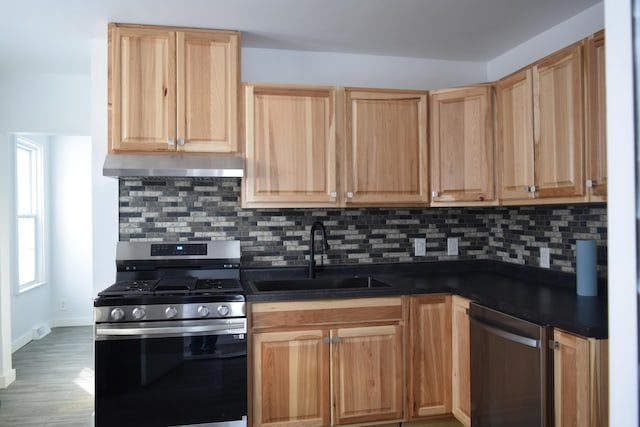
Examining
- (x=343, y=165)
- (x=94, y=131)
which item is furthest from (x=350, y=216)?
(x=94, y=131)

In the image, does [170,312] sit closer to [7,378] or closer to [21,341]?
[7,378]

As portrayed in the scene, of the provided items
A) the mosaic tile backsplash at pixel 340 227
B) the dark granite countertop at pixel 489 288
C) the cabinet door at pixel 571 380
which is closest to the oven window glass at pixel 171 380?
the dark granite countertop at pixel 489 288

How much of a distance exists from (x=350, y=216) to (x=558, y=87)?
1496 millimetres

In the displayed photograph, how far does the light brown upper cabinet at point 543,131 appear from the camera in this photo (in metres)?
2.26

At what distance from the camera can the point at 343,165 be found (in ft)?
9.73

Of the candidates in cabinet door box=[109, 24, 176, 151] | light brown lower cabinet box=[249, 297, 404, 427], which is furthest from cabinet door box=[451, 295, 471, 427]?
cabinet door box=[109, 24, 176, 151]

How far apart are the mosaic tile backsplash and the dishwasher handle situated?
729mm

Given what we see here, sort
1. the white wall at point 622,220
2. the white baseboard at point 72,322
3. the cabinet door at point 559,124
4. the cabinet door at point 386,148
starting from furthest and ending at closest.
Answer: the white baseboard at point 72,322 → the cabinet door at point 386,148 → the cabinet door at point 559,124 → the white wall at point 622,220

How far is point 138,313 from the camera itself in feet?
7.97

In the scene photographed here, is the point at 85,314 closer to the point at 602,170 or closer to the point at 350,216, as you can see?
the point at 350,216

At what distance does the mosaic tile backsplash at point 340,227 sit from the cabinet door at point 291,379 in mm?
717

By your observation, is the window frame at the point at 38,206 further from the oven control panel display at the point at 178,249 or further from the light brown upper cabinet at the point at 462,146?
the light brown upper cabinet at the point at 462,146

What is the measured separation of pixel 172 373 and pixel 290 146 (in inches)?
55.4

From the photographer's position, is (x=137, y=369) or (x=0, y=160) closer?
(x=137, y=369)
